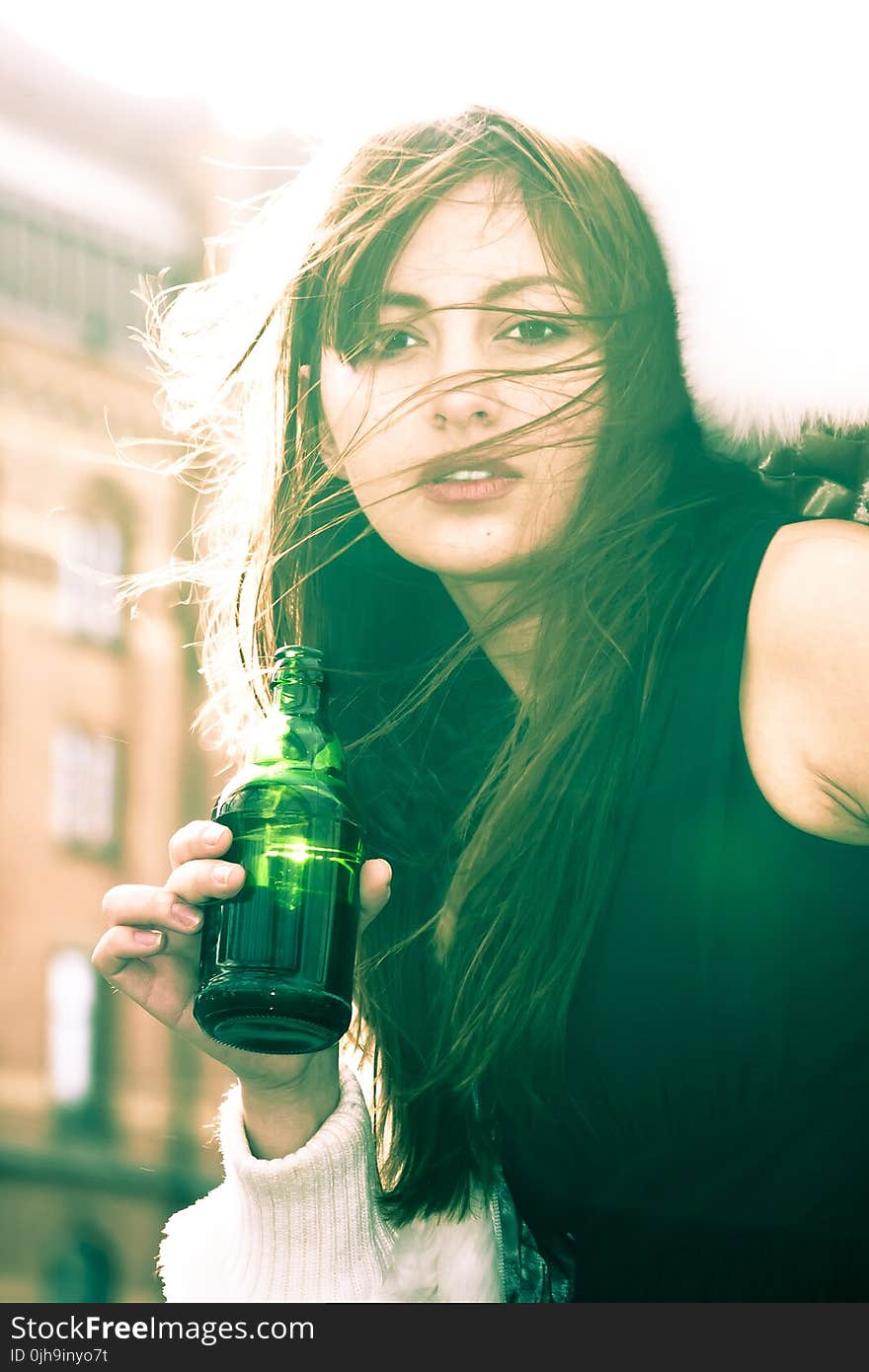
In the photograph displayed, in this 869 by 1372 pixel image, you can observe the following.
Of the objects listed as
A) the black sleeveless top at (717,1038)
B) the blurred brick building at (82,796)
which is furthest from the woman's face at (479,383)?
the blurred brick building at (82,796)

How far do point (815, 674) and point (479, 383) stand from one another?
472 mm

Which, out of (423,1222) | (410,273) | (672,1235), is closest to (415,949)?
(423,1222)

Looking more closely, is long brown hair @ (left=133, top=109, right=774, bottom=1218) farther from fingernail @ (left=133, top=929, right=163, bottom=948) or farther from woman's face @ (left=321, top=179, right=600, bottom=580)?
fingernail @ (left=133, top=929, right=163, bottom=948)

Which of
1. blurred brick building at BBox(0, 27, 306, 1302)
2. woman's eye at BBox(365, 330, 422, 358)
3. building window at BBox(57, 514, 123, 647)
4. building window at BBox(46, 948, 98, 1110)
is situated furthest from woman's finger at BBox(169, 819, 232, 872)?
building window at BBox(46, 948, 98, 1110)

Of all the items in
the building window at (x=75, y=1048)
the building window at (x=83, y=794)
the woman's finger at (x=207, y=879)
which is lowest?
the building window at (x=75, y=1048)

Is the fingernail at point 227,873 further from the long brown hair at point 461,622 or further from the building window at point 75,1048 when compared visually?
the building window at point 75,1048

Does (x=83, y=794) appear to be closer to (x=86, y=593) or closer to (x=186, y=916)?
(x=86, y=593)

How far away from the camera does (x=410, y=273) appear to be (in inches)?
63.3

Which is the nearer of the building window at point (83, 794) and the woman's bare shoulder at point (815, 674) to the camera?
the woman's bare shoulder at point (815, 674)

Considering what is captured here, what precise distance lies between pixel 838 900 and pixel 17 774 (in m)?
7.02

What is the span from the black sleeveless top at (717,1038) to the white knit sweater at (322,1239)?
126 millimetres

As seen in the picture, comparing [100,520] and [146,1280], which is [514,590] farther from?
[100,520]

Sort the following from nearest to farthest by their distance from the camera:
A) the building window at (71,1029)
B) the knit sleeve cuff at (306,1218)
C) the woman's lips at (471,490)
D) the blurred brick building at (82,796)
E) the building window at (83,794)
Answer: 1. the knit sleeve cuff at (306,1218)
2. the woman's lips at (471,490)
3. the blurred brick building at (82,796)
4. the building window at (71,1029)
5. the building window at (83,794)

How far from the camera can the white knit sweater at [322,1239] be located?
148 centimetres
